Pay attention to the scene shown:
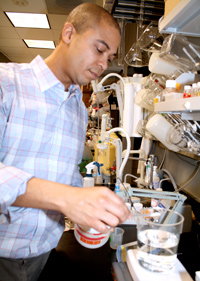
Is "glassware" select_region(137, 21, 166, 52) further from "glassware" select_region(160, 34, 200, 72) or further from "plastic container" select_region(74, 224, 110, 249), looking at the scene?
"plastic container" select_region(74, 224, 110, 249)

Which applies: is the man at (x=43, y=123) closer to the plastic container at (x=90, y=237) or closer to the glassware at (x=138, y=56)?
the plastic container at (x=90, y=237)

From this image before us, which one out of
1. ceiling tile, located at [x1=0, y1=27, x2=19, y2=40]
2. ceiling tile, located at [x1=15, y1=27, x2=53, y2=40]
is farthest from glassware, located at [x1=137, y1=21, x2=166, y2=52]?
ceiling tile, located at [x1=0, y1=27, x2=19, y2=40]

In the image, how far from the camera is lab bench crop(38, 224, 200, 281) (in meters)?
0.94

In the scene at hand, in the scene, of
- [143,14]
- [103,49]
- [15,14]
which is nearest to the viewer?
[103,49]

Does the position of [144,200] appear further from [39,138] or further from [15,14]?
[15,14]

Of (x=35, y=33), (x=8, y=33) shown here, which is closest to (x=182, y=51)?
(x=35, y=33)

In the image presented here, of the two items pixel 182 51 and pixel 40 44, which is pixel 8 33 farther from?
pixel 182 51

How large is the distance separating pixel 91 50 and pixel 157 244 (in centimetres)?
87

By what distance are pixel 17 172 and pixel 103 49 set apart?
72 cm

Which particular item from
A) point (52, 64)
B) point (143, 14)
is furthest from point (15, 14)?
point (52, 64)

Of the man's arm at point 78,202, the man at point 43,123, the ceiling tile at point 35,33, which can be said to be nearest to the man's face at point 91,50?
the man at point 43,123

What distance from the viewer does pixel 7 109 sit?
0.87m

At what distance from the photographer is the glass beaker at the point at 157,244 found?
0.69 m

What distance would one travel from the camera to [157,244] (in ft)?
2.41
